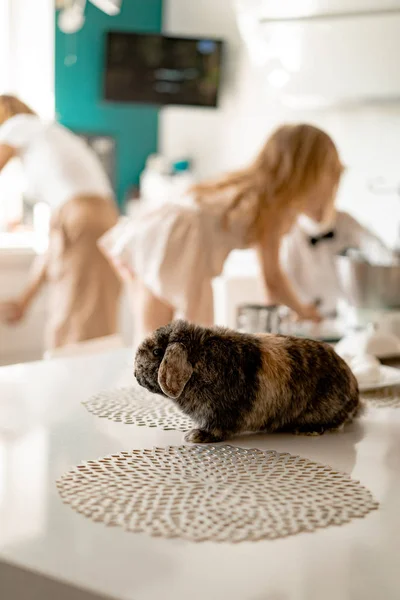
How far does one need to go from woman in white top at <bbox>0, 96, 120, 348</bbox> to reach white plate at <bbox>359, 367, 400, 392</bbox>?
192 cm

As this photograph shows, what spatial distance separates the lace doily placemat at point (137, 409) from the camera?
0.96m

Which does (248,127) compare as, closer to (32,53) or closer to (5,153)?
(32,53)

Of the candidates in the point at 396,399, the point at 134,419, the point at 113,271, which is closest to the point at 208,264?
the point at 113,271

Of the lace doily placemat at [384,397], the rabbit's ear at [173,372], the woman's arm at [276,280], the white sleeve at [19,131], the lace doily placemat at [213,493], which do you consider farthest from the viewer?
the white sleeve at [19,131]

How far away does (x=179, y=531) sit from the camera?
2.08ft

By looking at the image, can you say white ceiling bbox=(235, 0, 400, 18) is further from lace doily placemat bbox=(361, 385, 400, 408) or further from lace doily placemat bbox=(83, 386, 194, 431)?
lace doily placemat bbox=(83, 386, 194, 431)

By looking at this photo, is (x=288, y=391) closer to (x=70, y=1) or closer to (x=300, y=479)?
(x=300, y=479)

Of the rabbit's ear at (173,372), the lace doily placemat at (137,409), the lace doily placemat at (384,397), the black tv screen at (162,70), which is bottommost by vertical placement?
the lace doily placemat at (384,397)

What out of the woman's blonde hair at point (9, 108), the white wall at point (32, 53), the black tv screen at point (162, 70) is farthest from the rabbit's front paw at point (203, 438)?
the black tv screen at point (162, 70)

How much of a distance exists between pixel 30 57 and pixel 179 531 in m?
3.94

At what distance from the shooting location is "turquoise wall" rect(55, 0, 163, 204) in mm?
4250

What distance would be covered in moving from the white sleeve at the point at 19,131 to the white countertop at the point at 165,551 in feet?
7.25

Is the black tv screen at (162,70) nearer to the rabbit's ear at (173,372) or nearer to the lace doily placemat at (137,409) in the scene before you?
the lace doily placemat at (137,409)

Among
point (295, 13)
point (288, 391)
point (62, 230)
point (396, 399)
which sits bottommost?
point (62, 230)
